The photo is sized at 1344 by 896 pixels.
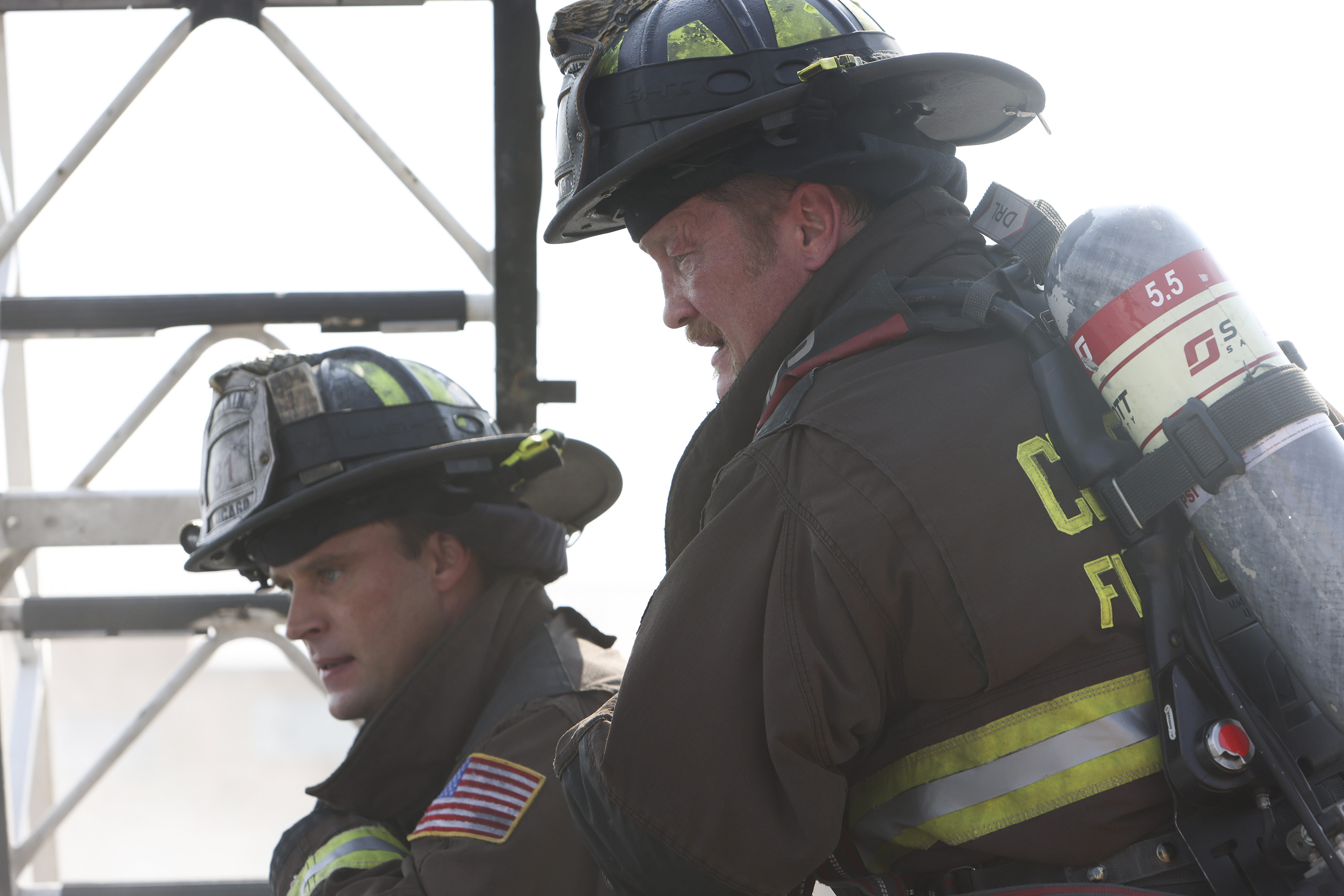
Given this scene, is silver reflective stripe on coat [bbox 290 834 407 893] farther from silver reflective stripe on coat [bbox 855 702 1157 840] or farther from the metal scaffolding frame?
silver reflective stripe on coat [bbox 855 702 1157 840]

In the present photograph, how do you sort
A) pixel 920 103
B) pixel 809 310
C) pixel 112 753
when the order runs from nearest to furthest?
pixel 809 310 → pixel 920 103 → pixel 112 753

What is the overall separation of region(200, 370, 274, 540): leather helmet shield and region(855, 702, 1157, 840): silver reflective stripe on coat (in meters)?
1.94

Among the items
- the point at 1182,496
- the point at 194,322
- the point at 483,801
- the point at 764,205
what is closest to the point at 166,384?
the point at 194,322

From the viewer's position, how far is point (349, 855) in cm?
240

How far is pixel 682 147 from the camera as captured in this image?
5.57 feet

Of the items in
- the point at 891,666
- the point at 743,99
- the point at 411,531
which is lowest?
the point at 891,666

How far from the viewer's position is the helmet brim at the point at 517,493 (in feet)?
8.70

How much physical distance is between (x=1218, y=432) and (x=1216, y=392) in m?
0.05

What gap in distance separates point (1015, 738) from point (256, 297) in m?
2.85

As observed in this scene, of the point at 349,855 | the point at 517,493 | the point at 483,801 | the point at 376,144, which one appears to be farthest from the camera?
Answer: the point at 376,144

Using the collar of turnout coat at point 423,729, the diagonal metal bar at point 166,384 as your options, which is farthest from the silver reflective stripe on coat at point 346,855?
the diagonal metal bar at point 166,384

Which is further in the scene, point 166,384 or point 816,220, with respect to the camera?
point 166,384

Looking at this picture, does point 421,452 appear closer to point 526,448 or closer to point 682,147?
point 526,448

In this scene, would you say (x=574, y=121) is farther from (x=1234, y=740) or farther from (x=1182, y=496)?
(x=1234, y=740)
